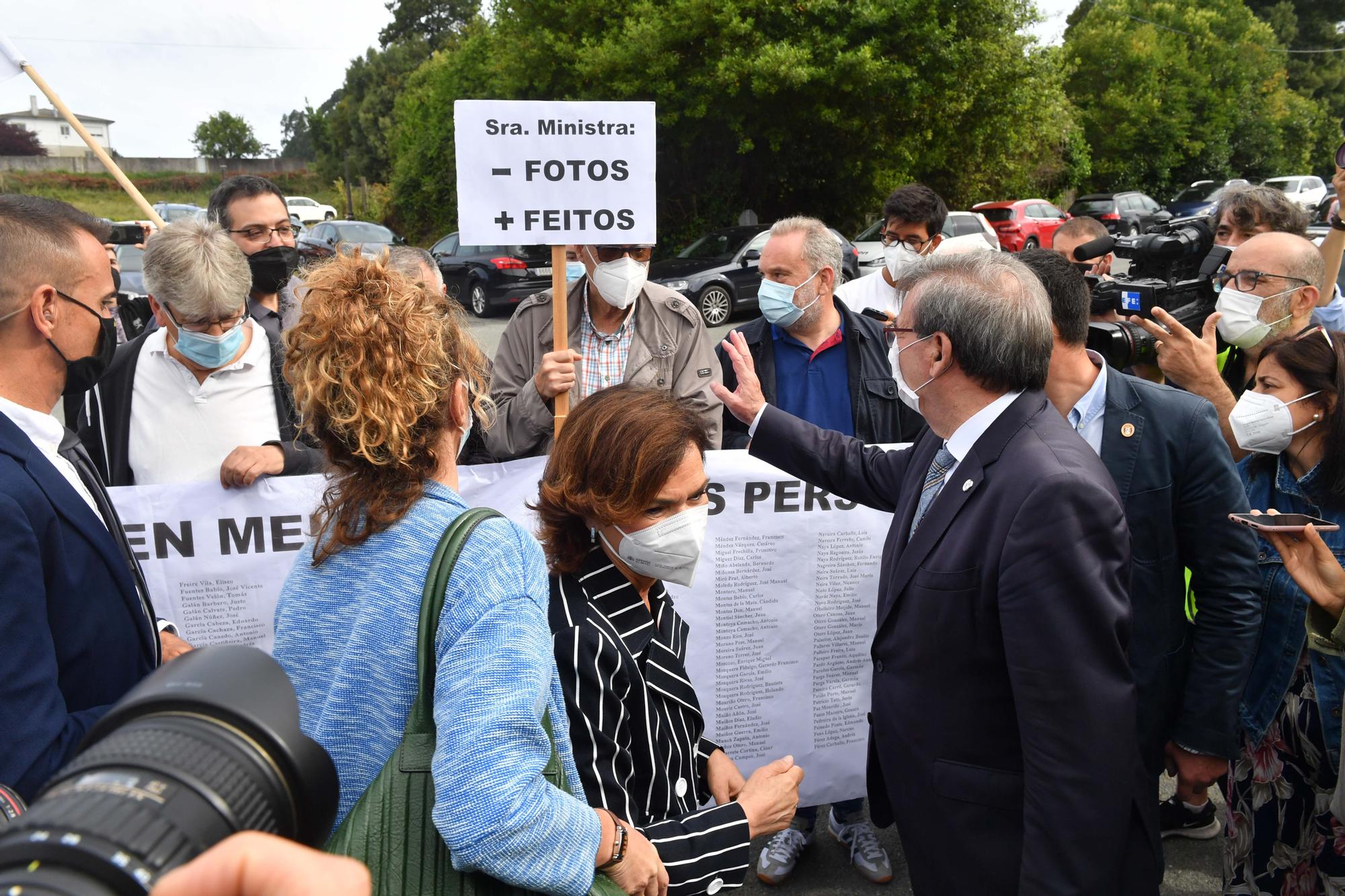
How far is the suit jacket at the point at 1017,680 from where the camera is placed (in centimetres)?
187

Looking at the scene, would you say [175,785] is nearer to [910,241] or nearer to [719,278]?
[910,241]

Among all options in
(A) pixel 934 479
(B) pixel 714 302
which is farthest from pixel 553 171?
(B) pixel 714 302

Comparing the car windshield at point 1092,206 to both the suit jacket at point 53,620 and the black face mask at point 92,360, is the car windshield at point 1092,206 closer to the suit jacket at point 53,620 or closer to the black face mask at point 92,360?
the black face mask at point 92,360

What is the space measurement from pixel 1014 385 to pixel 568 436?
1007 millimetres

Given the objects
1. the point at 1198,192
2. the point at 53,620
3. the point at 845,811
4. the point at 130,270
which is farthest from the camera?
the point at 1198,192

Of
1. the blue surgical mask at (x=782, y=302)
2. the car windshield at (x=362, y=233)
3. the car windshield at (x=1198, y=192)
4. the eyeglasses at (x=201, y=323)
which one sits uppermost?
the car windshield at (x=1198, y=192)

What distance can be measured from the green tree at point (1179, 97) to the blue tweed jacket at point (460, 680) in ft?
117

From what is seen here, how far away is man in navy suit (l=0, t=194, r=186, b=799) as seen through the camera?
5.10 ft

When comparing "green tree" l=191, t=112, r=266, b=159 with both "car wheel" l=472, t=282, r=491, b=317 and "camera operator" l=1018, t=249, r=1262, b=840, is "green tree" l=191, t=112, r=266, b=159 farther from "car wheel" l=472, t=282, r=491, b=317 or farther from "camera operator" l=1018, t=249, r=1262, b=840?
"camera operator" l=1018, t=249, r=1262, b=840

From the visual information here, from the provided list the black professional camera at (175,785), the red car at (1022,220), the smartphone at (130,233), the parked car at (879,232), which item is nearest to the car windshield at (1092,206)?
the red car at (1022,220)

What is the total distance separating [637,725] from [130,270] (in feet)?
45.3

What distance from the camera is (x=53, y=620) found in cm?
174

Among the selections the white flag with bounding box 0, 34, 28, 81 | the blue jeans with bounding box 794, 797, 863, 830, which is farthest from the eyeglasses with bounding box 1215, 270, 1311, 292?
the white flag with bounding box 0, 34, 28, 81

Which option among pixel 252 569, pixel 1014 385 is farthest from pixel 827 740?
pixel 252 569
